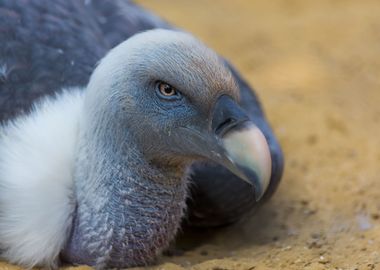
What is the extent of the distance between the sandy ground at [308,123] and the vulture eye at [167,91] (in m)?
0.68

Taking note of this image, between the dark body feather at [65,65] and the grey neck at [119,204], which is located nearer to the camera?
the grey neck at [119,204]

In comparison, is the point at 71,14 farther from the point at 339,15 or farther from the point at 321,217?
the point at 339,15

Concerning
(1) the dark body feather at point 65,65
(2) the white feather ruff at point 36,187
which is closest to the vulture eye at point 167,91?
(2) the white feather ruff at point 36,187

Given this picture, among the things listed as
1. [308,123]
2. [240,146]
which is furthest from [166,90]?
[308,123]

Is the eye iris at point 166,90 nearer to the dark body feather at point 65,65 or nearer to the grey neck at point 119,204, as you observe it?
the grey neck at point 119,204

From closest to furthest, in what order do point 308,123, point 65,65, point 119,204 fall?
point 119,204, point 65,65, point 308,123

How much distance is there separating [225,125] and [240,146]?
122 mm

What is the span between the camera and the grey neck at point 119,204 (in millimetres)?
3246

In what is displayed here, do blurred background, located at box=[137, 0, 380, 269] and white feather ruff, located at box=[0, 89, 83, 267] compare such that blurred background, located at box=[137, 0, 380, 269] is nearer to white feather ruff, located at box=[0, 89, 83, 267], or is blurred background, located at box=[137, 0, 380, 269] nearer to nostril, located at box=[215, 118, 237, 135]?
white feather ruff, located at box=[0, 89, 83, 267]

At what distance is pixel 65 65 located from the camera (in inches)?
146

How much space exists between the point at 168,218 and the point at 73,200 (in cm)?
38

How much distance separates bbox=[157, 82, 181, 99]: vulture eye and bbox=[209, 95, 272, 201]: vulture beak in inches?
6.5

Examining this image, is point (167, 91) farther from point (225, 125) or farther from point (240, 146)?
point (240, 146)

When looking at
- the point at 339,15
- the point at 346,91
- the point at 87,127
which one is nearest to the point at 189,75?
the point at 87,127
